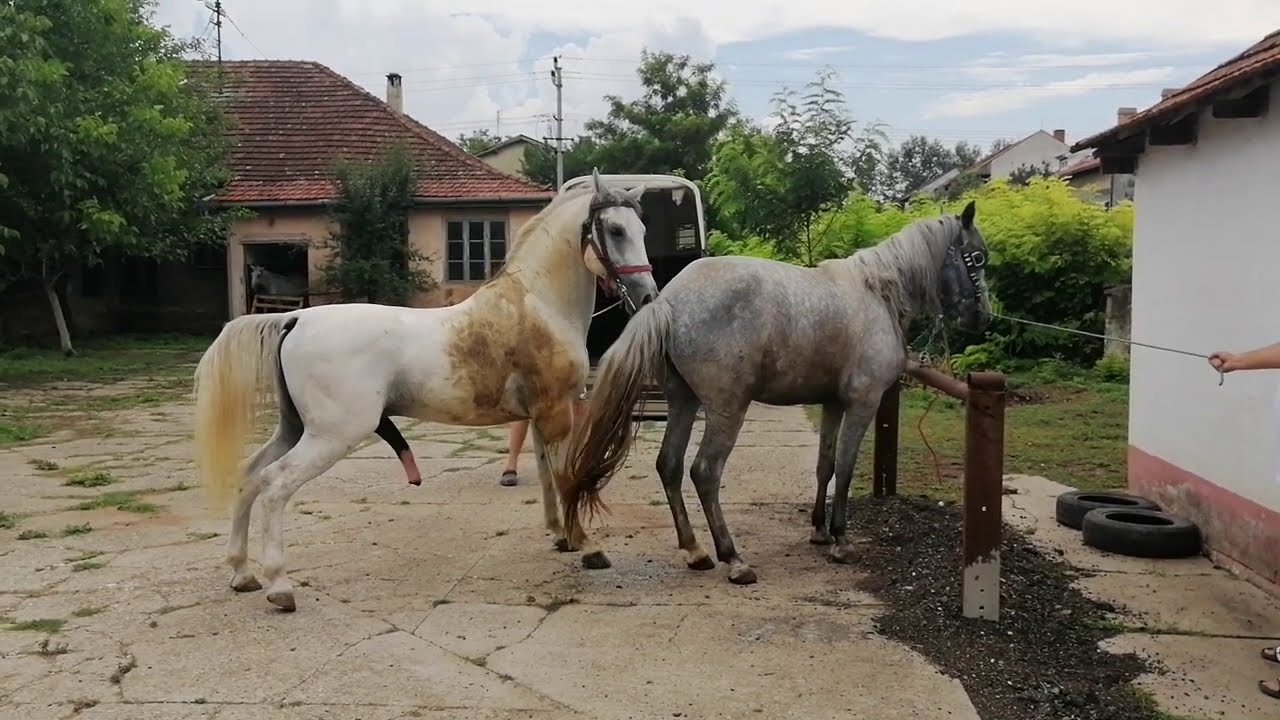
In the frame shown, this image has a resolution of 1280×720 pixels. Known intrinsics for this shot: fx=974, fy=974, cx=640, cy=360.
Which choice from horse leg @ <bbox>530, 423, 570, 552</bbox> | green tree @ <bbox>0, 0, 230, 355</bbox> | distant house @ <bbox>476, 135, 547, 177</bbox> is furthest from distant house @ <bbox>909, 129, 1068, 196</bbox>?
horse leg @ <bbox>530, 423, 570, 552</bbox>

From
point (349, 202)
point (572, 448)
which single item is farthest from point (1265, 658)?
point (349, 202)

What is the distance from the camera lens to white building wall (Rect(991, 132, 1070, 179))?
5675 centimetres

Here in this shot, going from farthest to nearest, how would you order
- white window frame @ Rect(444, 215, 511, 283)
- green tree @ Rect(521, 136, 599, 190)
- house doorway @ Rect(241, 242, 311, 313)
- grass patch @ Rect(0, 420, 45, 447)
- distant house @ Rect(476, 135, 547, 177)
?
distant house @ Rect(476, 135, 547, 177)
green tree @ Rect(521, 136, 599, 190)
white window frame @ Rect(444, 215, 511, 283)
house doorway @ Rect(241, 242, 311, 313)
grass patch @ Rect(0, 420, 45, 447)

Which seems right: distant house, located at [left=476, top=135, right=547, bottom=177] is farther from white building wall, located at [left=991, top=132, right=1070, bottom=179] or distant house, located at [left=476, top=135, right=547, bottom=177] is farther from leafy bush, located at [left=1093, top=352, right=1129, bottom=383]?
leafy bush, located at [left=1093, top=352, right=1129, bottom=383]

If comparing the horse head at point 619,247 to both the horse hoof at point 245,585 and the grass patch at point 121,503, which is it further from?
the grass patch at point 121,503

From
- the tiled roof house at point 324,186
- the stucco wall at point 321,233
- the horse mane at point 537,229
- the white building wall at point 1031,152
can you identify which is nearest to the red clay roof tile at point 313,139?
the tiled roof house at point 324,186

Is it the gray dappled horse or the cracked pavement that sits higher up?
the gray dappled horse

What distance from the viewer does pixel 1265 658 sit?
373 cm

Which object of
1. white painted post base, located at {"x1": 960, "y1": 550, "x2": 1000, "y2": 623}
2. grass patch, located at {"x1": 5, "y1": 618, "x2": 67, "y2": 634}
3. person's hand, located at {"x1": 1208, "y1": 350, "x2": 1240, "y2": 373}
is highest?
person's hand, located at {"x1": 1208, "y1": 350, "x2": 1240, "y2": 373}

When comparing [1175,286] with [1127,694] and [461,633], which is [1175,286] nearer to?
[1127,694]

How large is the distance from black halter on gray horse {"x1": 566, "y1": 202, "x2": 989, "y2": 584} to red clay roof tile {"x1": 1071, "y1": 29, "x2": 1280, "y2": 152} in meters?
1.13

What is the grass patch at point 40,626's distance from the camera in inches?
159

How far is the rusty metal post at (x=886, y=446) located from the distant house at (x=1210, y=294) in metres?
1.49

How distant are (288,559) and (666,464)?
2.06 m
